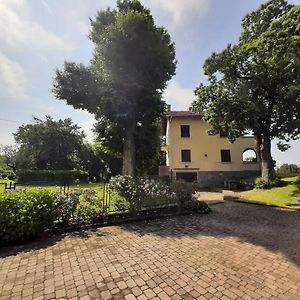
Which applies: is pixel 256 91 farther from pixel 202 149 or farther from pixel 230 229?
pixel 230 229

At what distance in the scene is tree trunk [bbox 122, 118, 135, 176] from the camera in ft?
51.4

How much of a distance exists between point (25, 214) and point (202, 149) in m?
24.4

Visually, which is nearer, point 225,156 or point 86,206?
point 86,206

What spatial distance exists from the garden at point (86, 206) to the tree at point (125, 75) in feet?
15.7

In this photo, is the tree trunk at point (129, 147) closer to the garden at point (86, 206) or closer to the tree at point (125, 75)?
the tree at point (125, 75)

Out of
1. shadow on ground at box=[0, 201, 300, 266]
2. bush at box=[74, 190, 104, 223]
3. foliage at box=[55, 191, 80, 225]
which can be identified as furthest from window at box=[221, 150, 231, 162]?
foliage at box=[55, 191, 80, 225]

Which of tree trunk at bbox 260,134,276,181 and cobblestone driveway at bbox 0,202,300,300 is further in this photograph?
tree trunk at bbox 260,134,276,181

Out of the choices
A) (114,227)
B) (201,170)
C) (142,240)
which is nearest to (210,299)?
(142,240)

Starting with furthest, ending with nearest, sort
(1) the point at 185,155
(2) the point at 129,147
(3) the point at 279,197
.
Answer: (1) the point at 185,155
(3) the point at 279,197
(2) the point at 129,147

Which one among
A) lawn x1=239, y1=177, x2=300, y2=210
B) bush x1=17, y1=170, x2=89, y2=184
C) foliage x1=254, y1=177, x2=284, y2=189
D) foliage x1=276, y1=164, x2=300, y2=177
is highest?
foliage x1=276, y1=164, x2=300, y2=177

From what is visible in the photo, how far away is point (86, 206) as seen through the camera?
8977 mm

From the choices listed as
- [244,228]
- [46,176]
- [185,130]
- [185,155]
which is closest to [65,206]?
[244,228]

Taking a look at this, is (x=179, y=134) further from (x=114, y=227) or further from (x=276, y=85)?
(x=114, y=227)

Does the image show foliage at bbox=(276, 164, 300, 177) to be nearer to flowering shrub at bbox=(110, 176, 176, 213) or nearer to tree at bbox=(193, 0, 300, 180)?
tree at bbox=(193, 0, 300, 180)
